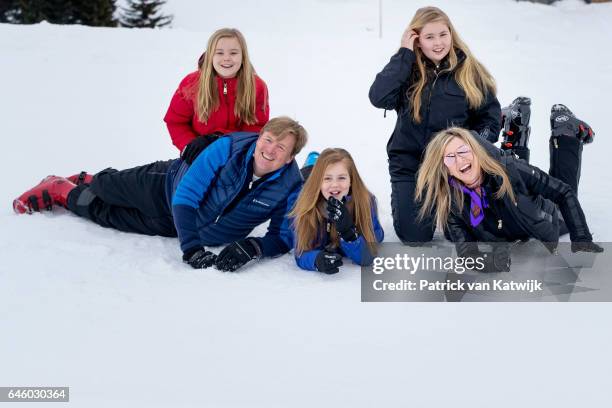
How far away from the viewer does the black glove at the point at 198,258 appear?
3.20 m

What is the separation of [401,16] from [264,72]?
11.5 metres

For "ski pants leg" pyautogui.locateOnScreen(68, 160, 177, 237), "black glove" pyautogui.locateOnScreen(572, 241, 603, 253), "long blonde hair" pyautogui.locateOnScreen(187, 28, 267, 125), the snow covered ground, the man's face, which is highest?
"long blonde hair" pyautogui.locateOnScreen(187, 28, 267, 125)

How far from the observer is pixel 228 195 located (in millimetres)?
3457

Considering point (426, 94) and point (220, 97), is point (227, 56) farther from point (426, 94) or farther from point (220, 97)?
point (426, 94)

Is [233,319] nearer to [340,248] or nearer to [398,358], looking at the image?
[398,358]

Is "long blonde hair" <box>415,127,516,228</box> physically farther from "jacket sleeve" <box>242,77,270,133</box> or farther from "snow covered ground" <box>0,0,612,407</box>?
"jacket sleeve" <box>242,77,270,133</box>

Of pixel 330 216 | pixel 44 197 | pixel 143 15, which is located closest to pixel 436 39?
pixel 330 216

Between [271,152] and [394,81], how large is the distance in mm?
810

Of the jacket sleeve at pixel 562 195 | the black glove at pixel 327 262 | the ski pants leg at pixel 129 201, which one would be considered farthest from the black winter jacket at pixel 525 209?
the ski pants leg at pixel 129 201

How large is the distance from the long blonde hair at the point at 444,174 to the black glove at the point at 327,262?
0.56m

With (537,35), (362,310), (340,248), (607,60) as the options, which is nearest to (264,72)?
(607,60)

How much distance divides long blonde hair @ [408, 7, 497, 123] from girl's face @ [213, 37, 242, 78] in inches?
39.1

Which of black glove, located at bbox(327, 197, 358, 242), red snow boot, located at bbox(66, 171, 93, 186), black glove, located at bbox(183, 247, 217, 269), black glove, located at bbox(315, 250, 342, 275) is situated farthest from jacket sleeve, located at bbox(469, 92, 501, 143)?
red snow boot, located at bbox(66, 171, 93, 186)

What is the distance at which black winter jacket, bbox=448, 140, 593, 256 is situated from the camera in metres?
3.15
